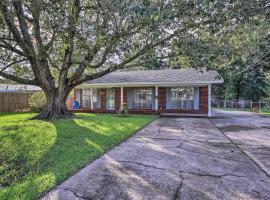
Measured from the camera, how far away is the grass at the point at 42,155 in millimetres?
4137

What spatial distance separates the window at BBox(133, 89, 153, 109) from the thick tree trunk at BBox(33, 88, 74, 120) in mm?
7020

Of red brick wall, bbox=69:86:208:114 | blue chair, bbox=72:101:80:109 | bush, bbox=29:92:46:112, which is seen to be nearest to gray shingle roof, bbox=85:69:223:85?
red brick wall, bbox=69:86:208:114

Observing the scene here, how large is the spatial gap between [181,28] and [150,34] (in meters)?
1.29

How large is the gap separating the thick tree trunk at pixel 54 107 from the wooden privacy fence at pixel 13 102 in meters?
8.65

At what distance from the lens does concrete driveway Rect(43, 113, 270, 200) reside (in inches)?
152

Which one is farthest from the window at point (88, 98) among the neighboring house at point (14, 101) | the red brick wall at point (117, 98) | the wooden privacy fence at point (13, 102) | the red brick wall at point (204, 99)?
the red brick wall at point (204, 99)

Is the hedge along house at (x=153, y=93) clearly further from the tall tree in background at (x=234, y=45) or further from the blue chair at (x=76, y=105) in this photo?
the tall tree in background at (x=234, y=45)

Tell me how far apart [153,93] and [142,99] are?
1063 millimetres

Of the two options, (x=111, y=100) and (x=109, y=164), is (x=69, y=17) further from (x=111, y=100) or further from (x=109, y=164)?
(x=111, y=100)

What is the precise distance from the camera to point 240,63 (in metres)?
7.57

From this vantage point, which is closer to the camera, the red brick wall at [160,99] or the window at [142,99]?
the red brick wall at [160,99]

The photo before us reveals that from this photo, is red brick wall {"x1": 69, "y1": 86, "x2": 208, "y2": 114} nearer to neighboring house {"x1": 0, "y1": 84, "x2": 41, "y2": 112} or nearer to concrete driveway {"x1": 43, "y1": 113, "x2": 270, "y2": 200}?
neighboring house {"x1": 0, "y1": 84, "x2": 41, "y2": 112}

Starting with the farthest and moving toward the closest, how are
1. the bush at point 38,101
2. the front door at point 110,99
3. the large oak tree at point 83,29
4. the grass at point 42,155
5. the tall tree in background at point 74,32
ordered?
the front door at point 110,99 → the bush at point 38,101 → the tall tree in background at point 74,32 → the large oak tree at point 83,29 → the grass at point 42,155

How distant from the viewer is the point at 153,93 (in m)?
19.6
